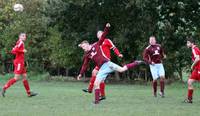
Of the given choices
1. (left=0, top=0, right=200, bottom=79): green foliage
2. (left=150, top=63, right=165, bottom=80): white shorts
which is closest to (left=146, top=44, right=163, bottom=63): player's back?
(left=150, top=63, right=165, bottom=80): white shorts

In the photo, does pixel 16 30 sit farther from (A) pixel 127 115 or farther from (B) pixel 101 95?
(A) pixel 127 115

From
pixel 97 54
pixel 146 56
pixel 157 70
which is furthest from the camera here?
pixel 157 70

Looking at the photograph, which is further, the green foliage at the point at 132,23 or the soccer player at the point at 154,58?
the green foliage at the point at 132,23

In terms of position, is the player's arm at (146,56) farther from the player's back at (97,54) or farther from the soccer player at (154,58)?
the player's back at (97,54)

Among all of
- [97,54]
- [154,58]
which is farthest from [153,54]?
[97,54]

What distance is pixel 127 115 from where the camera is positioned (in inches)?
505

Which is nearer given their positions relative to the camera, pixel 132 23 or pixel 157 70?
pixel 157 70

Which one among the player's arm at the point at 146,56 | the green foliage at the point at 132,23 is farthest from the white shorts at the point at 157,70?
the green foliage at the point at 132,23

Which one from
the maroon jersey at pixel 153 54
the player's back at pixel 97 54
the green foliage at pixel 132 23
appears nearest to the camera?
the player's back at pixel 97 54

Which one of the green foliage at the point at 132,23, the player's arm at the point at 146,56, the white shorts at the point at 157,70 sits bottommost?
the white shorts at the point at 157,70

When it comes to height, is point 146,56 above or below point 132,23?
below

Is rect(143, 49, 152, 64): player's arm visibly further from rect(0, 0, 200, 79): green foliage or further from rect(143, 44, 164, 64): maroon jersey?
rect(0, 0, 200, 79): green foliage

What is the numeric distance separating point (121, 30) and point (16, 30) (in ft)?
30.5

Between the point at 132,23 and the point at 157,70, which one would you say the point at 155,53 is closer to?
the point at 157,70
